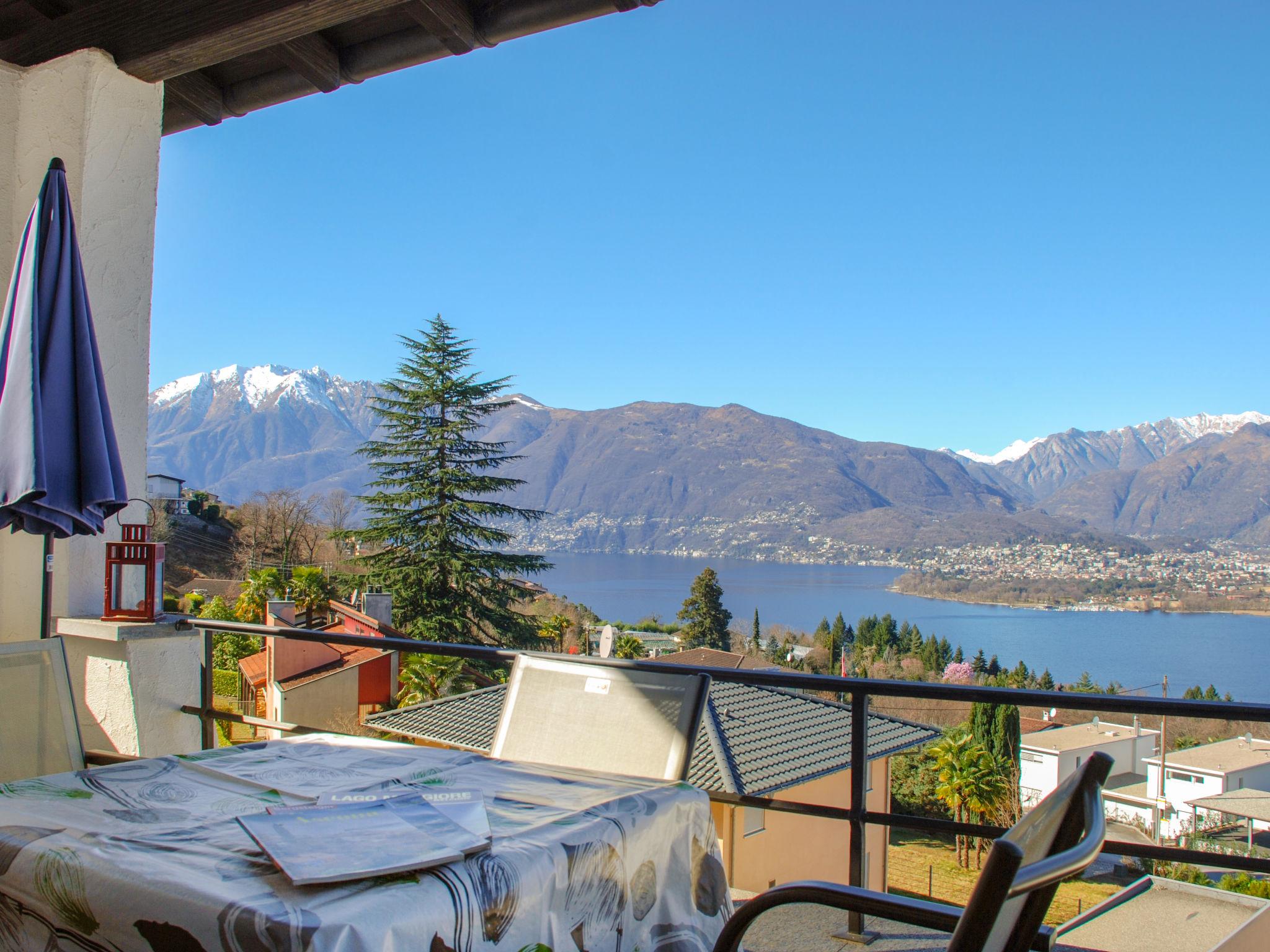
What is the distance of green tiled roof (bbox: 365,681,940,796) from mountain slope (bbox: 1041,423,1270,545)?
89.8 m

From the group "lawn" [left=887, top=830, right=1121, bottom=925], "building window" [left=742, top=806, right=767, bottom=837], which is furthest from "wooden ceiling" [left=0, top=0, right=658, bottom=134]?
"lawn" [left=887, top=830, right=1121, bottom=925]

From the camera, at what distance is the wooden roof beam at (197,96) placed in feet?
9.86

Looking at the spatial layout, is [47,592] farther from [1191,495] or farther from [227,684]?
[1191,495]

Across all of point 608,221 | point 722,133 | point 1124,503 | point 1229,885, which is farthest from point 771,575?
point 1229,885

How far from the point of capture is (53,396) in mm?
2166

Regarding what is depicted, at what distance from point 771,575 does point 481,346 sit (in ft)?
207

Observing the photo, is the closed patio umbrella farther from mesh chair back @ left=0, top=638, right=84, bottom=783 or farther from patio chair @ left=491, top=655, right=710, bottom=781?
patio chair @ left=491, top=655, right=710, bottom=781

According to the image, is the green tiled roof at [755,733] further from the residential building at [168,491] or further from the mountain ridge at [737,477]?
the mountain ridge at [737,477]

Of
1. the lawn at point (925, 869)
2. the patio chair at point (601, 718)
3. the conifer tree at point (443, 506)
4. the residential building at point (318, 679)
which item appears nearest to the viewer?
the patio chair at point (601, 718)

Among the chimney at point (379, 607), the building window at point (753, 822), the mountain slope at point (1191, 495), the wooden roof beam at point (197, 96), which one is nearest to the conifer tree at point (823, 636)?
the chimney at point (379, 607)

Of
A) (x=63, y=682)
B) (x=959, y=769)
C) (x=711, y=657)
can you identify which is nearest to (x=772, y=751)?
(x=63, y=682)

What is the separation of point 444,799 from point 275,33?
2210 mm

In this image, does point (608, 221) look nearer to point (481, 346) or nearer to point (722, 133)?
point (722, 133)

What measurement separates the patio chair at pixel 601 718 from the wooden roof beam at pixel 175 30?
1.78 metres
